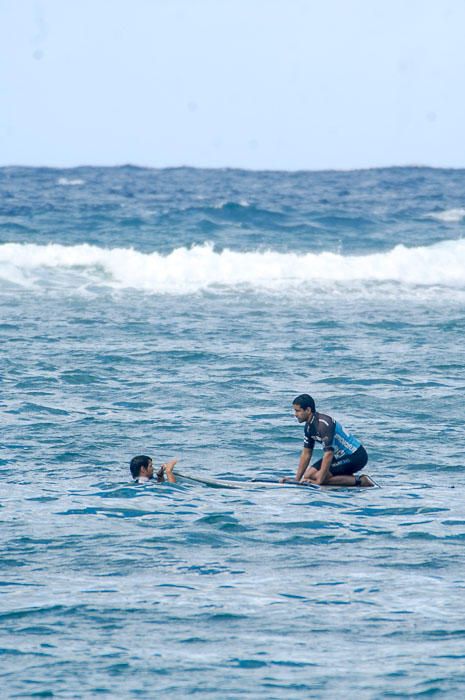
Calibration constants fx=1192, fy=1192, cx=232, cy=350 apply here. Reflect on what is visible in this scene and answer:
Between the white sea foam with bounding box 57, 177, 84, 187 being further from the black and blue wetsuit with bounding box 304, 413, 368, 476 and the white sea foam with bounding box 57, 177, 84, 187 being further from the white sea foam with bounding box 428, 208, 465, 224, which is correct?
the black and blue wetsuit with bounding box 304, 413, 368, 476

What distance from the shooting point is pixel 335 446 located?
15719mm

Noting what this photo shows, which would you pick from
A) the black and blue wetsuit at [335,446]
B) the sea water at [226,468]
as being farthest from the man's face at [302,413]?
the sea water at [226,468]

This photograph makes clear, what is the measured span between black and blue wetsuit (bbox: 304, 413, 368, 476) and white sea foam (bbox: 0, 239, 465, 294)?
18.5 meters

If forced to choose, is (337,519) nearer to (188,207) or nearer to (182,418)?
(182,418)

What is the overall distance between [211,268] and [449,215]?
53.8 ft

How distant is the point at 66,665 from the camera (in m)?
9.36

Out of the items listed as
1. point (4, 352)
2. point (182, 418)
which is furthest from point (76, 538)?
point (4, 352)

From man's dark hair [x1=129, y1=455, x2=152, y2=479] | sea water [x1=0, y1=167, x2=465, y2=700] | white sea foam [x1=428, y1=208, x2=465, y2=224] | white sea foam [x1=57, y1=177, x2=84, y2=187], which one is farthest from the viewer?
white sea foam [x1=57, y1=177, x2=84, y2=187]

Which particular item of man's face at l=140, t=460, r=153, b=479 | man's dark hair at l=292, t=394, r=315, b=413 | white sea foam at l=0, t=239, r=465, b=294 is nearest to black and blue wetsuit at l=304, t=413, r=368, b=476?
man's dark hair at l=292, t=394, r=315, b=413

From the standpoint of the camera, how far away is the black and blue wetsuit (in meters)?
15.6

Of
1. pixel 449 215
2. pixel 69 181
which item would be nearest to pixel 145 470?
pixel 449 215

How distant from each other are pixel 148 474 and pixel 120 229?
29568 millimetres

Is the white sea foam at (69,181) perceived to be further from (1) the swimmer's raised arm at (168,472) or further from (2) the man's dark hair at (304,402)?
(1) the swimmer's raised arm at (168,472)

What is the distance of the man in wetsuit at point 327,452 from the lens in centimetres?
1534
